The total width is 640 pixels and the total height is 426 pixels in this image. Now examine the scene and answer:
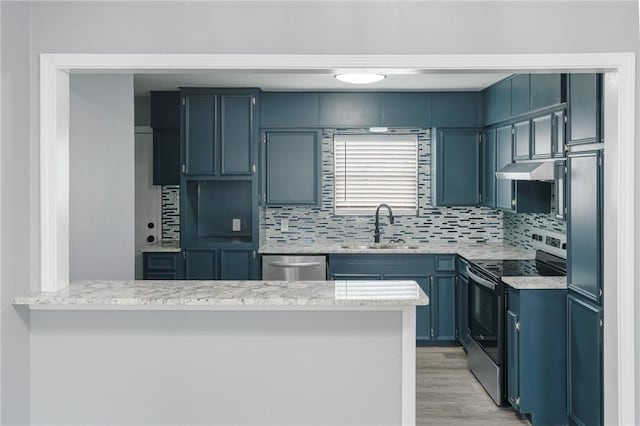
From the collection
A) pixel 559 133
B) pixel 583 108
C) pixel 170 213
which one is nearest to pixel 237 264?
pixel 170 213

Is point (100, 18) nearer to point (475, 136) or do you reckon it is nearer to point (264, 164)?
point (264, 164)

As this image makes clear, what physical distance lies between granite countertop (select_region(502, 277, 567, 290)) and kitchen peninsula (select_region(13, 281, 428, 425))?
131 cm

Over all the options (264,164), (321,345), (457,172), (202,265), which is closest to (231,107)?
(264,164)

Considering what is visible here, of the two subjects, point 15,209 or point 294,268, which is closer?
point 15,209

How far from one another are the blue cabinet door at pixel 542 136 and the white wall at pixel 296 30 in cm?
140

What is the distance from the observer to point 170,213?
6.23m

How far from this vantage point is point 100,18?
110 inches

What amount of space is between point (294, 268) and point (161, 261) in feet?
3.98

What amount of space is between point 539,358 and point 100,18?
10.2 ft

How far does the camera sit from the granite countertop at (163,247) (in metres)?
5.66

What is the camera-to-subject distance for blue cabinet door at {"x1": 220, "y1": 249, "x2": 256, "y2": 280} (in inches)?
221

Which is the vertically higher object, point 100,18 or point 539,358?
point 100,18

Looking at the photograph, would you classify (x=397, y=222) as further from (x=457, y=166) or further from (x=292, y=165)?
(x=292, y=165)

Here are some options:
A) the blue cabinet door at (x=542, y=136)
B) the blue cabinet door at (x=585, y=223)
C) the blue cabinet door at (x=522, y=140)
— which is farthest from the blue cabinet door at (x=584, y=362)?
the blue cabinet door at (x=522, y=140)
